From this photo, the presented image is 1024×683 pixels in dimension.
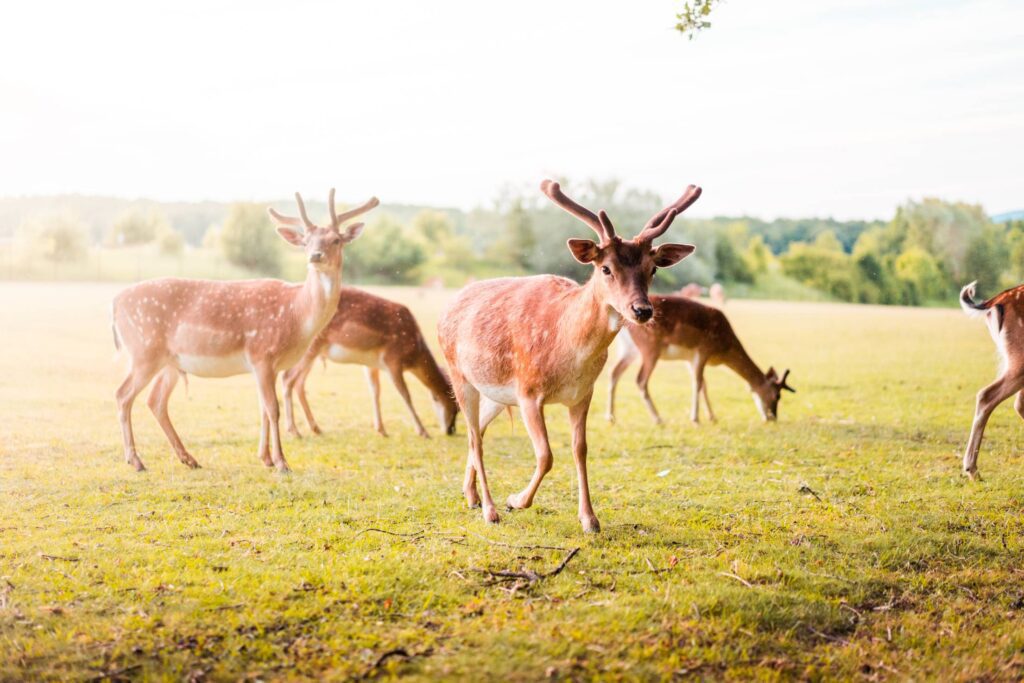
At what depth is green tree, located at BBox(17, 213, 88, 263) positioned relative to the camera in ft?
34.1

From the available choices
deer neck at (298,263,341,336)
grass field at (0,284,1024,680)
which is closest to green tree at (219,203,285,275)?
grass field at (0,284,1024,680)

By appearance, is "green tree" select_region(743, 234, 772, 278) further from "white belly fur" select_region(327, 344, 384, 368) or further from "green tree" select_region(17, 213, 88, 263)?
"white belly fur" select_region(327, 344, 384, 368)

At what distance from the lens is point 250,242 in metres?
13.9

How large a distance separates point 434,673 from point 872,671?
1389mm

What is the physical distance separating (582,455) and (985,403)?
8.83 ft

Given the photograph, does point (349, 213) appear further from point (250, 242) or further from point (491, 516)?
point (250, 242)

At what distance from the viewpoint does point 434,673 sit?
9.57ft

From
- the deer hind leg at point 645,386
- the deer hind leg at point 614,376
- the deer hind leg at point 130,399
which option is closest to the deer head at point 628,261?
the deer hind leg at point 130,399

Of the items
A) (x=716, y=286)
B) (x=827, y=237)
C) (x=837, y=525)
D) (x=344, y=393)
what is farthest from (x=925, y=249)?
(x=837, y=525)

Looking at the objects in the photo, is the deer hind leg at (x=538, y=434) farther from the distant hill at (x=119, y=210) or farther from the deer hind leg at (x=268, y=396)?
the distant hill at (x=119, y=210)

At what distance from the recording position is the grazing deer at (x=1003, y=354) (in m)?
5.42

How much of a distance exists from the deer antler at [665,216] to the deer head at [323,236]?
2.16 metres

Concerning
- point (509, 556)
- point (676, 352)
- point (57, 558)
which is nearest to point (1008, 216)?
point (676, 352)

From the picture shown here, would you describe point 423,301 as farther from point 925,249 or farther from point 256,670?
point 256,670
